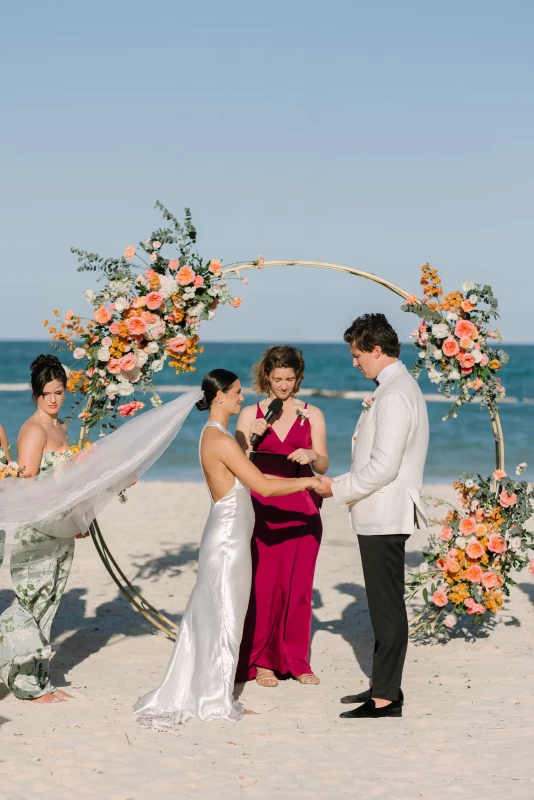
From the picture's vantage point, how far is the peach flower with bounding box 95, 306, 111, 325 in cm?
637

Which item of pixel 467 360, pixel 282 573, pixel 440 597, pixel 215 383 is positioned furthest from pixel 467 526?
pixel 215 383

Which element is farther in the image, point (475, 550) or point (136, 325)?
point (475, 550)

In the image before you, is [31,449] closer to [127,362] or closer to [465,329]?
[127,362]

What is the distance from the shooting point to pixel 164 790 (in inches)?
178

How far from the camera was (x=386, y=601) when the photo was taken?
5488mm

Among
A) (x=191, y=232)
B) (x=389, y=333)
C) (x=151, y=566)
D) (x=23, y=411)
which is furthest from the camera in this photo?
(x=23, y=411)

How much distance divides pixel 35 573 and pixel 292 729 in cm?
185

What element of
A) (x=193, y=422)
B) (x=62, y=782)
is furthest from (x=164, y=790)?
(x=193, y=422)

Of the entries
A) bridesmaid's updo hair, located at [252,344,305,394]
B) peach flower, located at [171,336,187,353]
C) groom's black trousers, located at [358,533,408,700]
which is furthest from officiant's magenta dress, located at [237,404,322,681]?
groom's black trousers, located at [358,533,408,700]

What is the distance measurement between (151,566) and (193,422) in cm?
1916

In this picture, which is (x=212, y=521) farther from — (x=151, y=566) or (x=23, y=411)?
(x=23, y=411)

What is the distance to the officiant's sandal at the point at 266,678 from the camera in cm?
639

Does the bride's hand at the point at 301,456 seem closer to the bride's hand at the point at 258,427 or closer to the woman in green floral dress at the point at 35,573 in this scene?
the bride's hand at the point at 258,427

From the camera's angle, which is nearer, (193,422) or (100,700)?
(100,700)
